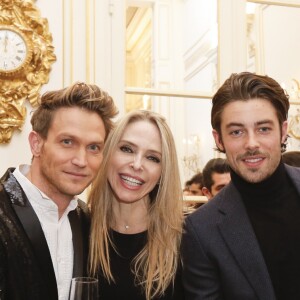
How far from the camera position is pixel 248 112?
1.93 meters

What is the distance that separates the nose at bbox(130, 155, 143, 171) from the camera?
2.08 metres

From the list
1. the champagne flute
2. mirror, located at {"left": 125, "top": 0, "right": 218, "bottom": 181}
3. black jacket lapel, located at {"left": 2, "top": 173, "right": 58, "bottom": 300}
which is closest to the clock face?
mirror, located at {"left": 125, "top": 0, "right": 218, "bottom": 181}

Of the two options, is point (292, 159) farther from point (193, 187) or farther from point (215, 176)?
point (193, 187)

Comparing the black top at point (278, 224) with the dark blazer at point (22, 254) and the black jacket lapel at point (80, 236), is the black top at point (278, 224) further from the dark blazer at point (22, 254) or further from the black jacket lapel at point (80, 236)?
the dark blazer at point (22, 254)

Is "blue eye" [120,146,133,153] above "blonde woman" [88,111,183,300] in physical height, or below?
above

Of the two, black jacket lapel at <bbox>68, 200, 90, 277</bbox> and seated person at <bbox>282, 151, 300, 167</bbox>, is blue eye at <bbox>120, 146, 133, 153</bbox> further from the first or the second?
seated person at <bbox>282, 151, 300, 167</bbox>

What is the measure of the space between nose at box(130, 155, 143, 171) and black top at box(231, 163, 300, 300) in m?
0.36

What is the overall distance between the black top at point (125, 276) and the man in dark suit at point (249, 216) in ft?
0.24

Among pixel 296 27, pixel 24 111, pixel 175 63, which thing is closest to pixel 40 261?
pixel 24 111

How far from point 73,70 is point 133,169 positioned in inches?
49.0

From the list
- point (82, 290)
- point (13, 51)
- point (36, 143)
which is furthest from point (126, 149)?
point (13, 51)

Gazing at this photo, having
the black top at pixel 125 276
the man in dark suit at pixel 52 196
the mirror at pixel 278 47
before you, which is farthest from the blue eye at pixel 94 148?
the mirror at pixel 278 47

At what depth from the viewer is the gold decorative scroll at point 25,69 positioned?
297 centimetres

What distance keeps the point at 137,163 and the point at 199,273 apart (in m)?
0.48
